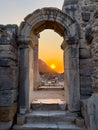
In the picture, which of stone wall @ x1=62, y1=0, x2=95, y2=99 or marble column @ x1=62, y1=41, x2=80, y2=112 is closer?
marble column @ x1=62, y1=41, x2=80, y2=112

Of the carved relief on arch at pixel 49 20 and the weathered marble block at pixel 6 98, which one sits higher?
the carved relief on arch at pixel 49 20

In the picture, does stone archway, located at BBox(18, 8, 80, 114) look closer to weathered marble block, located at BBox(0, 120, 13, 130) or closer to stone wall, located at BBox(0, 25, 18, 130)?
stone wall, located at BBox(0, 25, 18, 130)

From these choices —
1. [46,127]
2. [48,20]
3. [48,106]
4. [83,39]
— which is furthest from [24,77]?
[83,39]

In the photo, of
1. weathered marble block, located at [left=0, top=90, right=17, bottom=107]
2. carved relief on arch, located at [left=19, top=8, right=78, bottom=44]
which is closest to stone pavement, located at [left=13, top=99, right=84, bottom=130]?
weathered marble block, located at [left=0, top=90, right=17, bottom=107]

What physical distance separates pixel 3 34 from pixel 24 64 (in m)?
1.02

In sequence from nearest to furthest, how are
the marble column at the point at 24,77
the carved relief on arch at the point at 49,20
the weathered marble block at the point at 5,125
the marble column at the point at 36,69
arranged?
1. the weathered marble block at the point at 5,125
2. the marble column at the point at 24,77
3. the carved relief on arch at the point at 49,20
4. the marble column at the point at 36,69

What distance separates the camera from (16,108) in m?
4.86

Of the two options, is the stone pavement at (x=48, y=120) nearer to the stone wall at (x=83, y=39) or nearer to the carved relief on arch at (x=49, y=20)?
the stone wall at (x=83, y=39)

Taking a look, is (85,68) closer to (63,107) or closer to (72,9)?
(63,107)

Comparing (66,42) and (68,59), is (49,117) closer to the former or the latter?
(68,59)

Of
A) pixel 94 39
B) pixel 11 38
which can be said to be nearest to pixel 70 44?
pixel 94 39

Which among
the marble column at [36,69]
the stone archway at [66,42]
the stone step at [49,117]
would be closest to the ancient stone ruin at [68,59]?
the stone archway at [66,42]

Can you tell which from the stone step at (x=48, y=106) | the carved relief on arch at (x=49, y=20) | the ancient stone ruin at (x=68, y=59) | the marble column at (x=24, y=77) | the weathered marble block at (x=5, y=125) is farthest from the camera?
the stone step at (x=48, y=106)

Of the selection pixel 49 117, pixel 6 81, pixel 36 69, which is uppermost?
pixel 36 69
